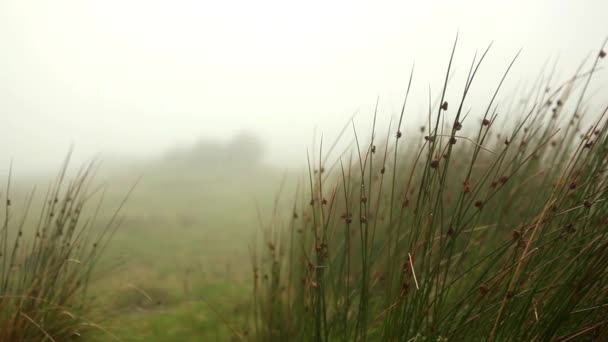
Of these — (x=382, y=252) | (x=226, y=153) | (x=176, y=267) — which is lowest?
(x=226, y=153)

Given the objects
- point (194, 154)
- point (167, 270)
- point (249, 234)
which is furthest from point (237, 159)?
point (167, 270)

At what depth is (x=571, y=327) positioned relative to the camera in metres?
0.95

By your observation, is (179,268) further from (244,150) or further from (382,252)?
(244,150)

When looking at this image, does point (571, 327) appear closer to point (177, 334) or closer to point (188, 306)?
point (177, 334)

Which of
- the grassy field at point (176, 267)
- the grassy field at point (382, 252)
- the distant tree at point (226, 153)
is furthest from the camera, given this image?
the distant tree at point (226, 153)

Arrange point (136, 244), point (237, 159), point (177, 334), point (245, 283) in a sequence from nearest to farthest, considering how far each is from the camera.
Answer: point (177, 334)
point (245, 283)
point (136, 244)
point (237, 159)

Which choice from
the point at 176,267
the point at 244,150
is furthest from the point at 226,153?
the point at 176,267

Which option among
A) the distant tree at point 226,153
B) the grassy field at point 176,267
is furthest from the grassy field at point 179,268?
the distant tree at point 226,153

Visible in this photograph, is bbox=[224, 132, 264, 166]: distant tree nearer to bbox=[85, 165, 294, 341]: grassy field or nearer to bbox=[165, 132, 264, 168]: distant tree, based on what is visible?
bbox=[165, 132, 264, 168]: distant tree

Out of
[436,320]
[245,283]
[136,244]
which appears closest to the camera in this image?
[436,320]

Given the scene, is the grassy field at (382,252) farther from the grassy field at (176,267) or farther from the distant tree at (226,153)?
the distant tree at (226,153)

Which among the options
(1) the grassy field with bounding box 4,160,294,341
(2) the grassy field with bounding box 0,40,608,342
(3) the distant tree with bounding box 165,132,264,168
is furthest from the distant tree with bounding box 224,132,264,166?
(2) the grassy field with bounding box 0,40,608,342

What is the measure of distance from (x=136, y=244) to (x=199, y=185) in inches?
275

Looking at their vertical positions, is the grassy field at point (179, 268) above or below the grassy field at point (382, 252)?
below
